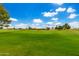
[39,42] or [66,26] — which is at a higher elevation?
[66,26]

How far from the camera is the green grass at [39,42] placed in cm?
232

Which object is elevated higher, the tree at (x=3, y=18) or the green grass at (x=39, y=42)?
the tree at (x=3, y=18)

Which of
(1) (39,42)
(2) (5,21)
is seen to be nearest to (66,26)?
(1) (39,42)

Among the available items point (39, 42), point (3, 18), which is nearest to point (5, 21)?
point (3, 18)

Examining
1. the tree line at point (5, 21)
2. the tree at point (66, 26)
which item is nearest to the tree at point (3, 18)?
the tree line at point (5, 21)

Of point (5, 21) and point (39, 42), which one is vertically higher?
point (5, 21)

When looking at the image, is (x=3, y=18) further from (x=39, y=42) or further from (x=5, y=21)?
(x=39, y=42)

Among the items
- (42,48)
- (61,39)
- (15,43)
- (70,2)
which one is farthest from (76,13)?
(15,43)

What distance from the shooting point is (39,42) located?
7.77 ft

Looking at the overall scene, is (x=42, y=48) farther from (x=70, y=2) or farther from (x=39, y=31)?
(x=70, y=2)

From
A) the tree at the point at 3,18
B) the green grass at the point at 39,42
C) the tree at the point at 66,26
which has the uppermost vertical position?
the tree at the point at 3,18

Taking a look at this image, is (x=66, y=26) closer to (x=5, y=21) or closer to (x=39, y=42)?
(x=39, y=42)

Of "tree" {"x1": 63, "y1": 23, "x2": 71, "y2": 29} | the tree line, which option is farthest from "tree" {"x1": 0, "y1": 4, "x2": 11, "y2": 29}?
"tree" {"x1": 63, "y1": 23, "x2": 71, "y2": 29}

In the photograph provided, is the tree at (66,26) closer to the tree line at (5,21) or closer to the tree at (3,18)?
the tree line at (5,21)
